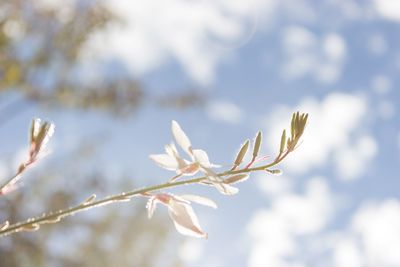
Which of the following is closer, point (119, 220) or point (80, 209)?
point (80, 209)

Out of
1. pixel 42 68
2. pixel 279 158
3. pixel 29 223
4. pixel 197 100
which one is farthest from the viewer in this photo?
pixel 197 100

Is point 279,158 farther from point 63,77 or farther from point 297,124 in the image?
point 63,77

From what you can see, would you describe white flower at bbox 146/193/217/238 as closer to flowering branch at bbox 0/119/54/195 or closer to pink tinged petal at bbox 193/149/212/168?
pink tinged petal at bbox 193/149/212/168

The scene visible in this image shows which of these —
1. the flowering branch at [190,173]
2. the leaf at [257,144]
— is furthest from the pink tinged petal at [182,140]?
the leaf at [257,144]

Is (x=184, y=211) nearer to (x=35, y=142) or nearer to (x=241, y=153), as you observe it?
(x=241, y=153)

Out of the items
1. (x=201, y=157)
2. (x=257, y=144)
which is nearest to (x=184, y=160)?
(x=201, y=157)

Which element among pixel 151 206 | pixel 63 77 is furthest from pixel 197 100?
pixel 151 206

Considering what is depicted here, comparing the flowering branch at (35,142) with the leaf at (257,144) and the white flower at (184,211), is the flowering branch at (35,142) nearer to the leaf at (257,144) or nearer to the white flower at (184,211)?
the white flower at (184,211)
